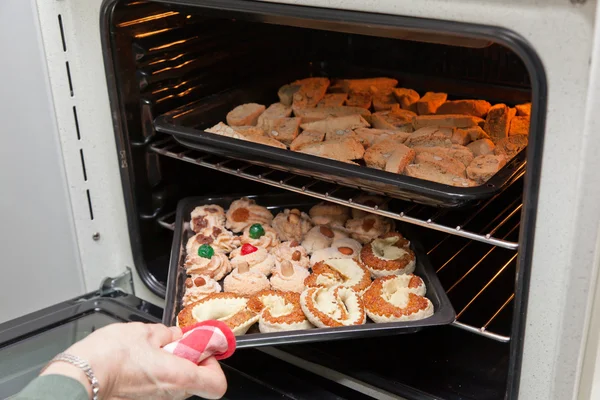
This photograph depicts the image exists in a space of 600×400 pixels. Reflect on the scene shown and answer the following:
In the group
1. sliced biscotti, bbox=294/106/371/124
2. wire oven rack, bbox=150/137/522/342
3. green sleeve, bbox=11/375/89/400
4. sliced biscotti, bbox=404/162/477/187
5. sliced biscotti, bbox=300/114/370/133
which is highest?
sliced biscotti, bbox=294/106/371/124

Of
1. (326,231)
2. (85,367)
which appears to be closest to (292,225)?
(326,231)

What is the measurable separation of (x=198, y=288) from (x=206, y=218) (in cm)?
24

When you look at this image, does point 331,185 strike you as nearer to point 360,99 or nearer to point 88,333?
point 360,99

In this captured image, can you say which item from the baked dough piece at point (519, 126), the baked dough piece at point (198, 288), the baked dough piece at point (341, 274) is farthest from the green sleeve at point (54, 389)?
the baked dough piece at point (519, 126)

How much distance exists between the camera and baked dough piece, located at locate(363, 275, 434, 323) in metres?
1.18

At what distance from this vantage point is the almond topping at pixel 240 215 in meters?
1.55

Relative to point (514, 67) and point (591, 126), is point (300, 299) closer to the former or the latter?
point (591, 126)

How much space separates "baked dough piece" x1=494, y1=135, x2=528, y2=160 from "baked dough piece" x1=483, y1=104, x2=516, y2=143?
1.3 inches

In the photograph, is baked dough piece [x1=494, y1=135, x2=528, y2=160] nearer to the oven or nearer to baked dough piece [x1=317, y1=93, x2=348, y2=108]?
the oven

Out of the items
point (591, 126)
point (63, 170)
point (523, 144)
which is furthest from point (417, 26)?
point (63, 170)

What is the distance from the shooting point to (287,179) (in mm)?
1482

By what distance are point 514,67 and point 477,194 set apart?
66 centimetres

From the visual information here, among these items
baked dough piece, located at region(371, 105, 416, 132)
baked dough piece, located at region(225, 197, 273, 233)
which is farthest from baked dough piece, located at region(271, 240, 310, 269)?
baked dough piece, located at region(371, 105, 416, 132)

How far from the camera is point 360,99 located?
169 centimetres
